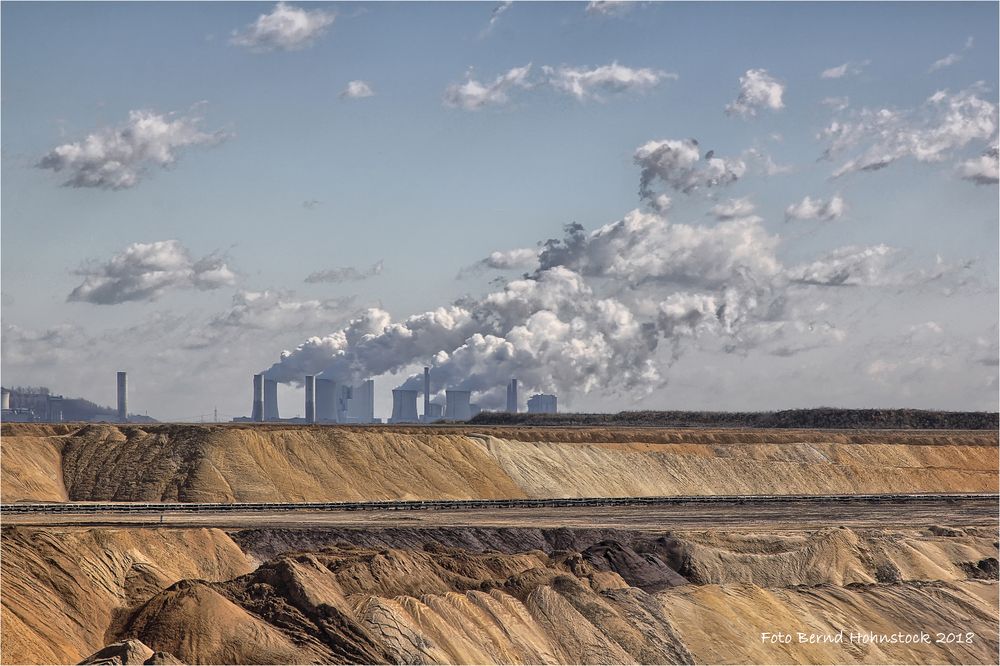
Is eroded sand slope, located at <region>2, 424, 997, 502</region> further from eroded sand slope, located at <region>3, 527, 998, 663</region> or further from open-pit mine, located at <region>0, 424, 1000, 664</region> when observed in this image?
eroded sand slope, located at <region>3, 527, 998, 663</region>

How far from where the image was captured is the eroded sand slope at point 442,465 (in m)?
84.2

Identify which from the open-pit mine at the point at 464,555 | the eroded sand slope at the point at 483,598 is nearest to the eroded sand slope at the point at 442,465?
the open-pit mine at the point at 464,555

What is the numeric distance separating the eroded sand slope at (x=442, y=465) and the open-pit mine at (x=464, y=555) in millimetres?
275

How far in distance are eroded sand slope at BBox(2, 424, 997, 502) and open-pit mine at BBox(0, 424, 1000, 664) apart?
0.27m

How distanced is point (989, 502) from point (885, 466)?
25.2 metres

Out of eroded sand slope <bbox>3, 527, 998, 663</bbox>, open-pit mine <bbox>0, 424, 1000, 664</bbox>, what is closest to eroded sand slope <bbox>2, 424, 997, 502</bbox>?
open-pit mine <bbox>0, 424, 1000, 664</bbox>

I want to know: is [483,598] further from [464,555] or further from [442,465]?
[442,465]

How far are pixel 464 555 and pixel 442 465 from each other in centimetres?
4482

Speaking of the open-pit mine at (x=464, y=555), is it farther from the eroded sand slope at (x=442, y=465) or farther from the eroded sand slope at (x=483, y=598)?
the eroded sand slope at (x=442, y=465)

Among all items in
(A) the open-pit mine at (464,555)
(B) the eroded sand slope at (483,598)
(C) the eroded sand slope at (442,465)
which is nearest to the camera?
(B) the eroded sand slope at (483,598)

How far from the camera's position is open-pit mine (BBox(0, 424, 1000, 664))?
3747cm

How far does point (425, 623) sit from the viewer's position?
38312 millimetres

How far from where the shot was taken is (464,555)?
4888 cm

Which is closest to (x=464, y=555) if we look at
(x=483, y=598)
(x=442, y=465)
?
(x=483, y=598)
